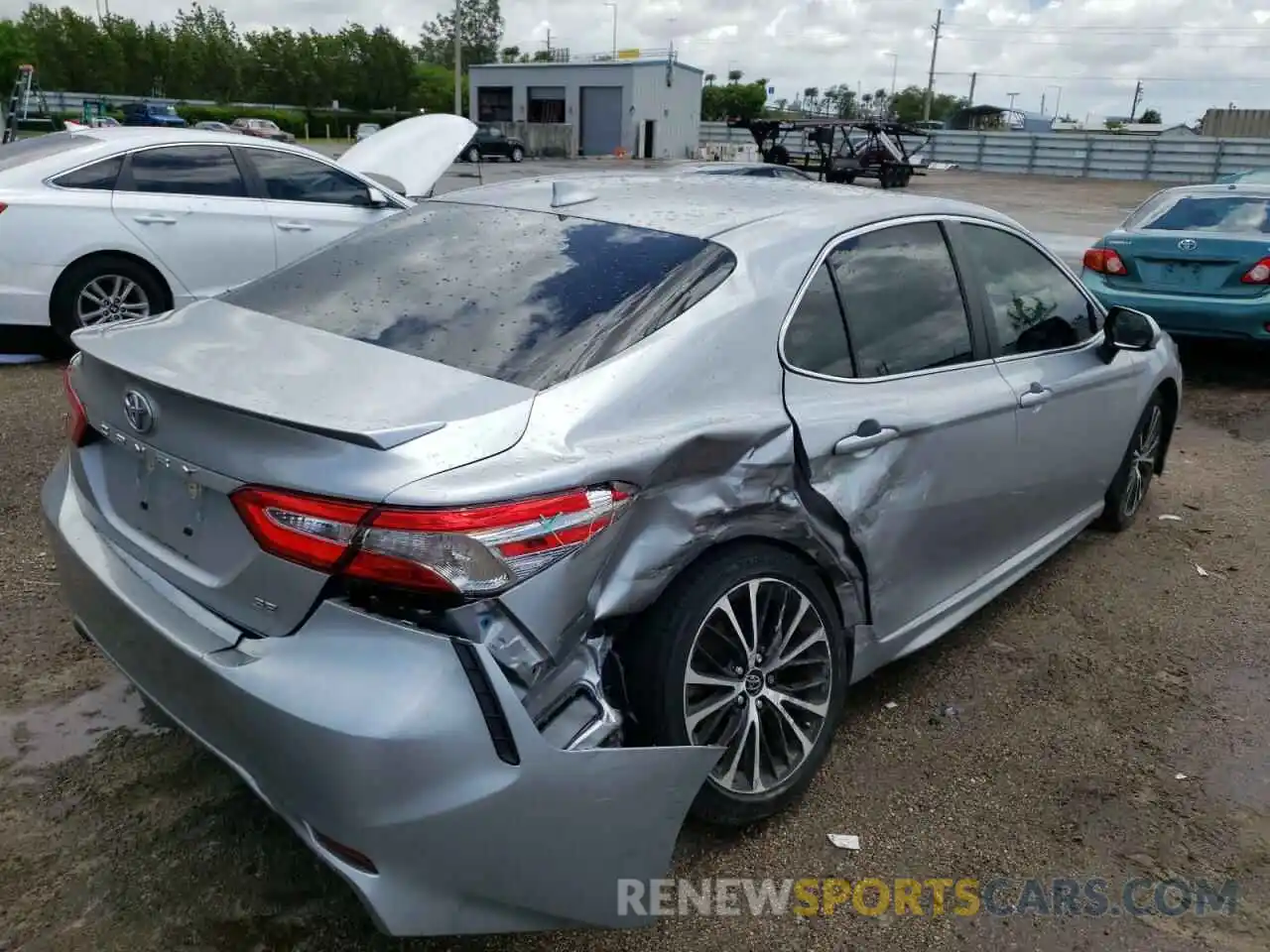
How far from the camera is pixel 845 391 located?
2846 millimetres

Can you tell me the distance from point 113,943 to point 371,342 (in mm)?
1459

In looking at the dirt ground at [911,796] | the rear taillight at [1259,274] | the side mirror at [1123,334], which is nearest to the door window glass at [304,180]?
the dirt ground at [911,796]

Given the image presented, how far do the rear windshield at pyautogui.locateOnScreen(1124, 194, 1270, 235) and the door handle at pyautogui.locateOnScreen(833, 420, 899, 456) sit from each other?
624 centimetres

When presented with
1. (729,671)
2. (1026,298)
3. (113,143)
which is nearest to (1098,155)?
A: (113,143)

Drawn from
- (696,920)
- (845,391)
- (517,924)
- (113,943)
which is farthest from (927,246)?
(113,943)

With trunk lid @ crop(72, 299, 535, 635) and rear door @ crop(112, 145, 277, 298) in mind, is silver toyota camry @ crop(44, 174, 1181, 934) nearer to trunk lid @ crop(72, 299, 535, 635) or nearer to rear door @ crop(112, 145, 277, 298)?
trunk lid @ crop(72, 299, 535, 635)

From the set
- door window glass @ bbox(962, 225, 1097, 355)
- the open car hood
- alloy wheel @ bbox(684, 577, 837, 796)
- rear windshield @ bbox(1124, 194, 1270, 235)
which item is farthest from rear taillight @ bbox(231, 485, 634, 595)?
rear windshield @ bbox(1124, 194, 1270, 235)

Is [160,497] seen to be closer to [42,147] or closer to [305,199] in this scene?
[305,199]

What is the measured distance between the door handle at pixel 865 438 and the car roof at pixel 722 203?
1.83 ft

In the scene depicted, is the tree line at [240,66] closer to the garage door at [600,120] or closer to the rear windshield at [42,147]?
the garage door at [600,120]

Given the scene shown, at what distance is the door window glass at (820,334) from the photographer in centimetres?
277

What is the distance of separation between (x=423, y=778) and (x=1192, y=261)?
24.4 feet

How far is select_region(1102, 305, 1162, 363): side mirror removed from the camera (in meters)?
4.08

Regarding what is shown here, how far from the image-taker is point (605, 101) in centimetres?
5706
